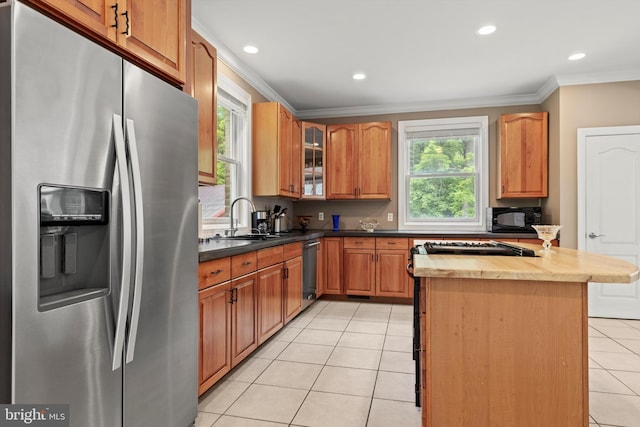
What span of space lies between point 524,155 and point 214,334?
412 centimetres

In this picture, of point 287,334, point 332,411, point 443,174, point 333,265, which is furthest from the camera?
point 443,174

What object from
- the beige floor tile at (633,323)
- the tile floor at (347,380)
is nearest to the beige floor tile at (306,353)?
the tile floor at (347,380)

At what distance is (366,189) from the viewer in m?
4.92

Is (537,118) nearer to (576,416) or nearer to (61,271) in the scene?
(576,416)

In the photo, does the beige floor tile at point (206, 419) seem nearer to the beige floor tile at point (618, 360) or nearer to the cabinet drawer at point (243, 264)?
the cabinet drawer at point (243, 264)

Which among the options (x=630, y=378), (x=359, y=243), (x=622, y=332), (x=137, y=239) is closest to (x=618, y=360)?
(x=630, y=378)

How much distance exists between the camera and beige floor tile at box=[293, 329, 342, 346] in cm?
318

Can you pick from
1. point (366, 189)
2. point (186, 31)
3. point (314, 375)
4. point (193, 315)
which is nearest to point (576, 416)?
point (314, 375)

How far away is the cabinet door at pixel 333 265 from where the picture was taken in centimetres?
463

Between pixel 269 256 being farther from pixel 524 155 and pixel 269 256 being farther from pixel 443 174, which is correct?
pixel 524 155

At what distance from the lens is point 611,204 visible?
12.8 feet

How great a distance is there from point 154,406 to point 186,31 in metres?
1.87

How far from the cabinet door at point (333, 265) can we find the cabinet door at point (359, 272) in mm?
79

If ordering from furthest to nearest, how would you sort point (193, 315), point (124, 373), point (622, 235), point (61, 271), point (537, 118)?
point (537, 118), point (622, 235), point (193, 315), point (124, 373), point (61, 271)
